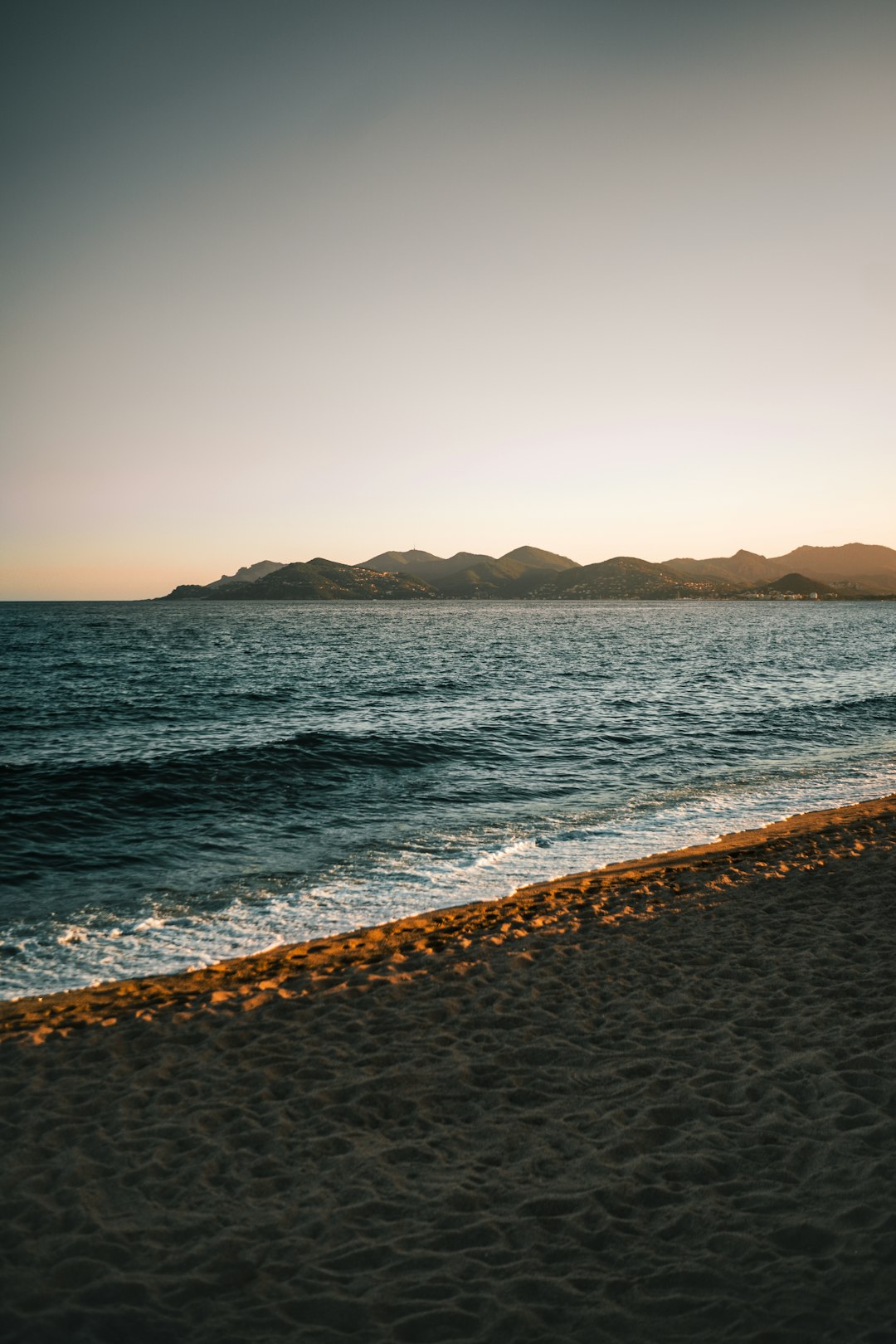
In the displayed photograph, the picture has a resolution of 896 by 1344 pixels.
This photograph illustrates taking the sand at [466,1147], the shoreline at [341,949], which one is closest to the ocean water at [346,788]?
the shoreline at [341,949]

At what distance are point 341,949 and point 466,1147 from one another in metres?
4.80

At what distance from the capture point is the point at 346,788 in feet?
71.5

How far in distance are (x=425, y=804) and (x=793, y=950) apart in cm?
1129

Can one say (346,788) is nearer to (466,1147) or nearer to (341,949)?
(341,949)

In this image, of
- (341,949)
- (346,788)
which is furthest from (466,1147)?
(346,788)

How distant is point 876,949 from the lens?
9742 millimetres

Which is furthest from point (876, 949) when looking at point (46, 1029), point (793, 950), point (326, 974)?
point (46, 1029)

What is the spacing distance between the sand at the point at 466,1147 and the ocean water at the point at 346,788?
2.64 metres

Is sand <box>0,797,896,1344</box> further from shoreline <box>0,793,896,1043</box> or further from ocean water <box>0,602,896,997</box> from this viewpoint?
ocean water <box>0,602,896,997</box>

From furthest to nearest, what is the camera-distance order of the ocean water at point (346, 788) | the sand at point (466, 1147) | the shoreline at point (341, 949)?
the ocean water at point (346, 788) → the shoreline at point (341, 949) → the sand at point (466, 1147)

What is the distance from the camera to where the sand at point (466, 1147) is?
4723mm

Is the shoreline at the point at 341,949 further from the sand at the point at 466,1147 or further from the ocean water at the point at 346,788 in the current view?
the ocean water at the point at 346,788

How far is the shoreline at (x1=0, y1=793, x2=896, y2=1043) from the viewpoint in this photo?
913 cm

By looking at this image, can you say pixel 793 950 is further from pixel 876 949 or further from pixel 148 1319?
pixel 148 1319
